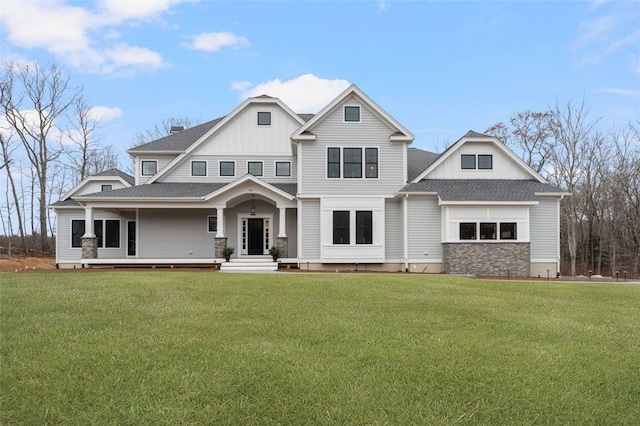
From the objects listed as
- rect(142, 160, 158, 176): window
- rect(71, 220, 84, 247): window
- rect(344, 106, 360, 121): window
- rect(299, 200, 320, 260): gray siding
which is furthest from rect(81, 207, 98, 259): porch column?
rect(344, 106, 360, 121): window

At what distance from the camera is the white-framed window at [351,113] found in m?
20.2

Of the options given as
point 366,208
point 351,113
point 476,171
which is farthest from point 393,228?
point 351,113

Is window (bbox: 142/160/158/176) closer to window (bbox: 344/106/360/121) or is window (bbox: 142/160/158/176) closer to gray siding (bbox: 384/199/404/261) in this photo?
window (bbox: 344/106/360/121)

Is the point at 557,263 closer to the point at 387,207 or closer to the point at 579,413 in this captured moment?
the point at 387,207

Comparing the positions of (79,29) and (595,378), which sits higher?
(79,29)

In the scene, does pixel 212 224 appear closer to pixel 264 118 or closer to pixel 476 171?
pixel 264 118

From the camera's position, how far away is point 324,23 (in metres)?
12.5

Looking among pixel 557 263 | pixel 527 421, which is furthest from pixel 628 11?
pixel 527 421

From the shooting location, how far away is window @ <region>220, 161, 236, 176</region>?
22.5 metres

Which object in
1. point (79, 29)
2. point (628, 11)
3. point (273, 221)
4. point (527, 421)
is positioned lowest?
point (527, 421)

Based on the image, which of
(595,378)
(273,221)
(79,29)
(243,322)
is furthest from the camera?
(273,221)

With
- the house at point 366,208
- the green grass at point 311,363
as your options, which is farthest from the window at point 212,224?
the green grass at point 311,363

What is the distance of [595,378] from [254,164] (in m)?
19.2

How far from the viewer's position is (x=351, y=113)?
20250 millimetres
